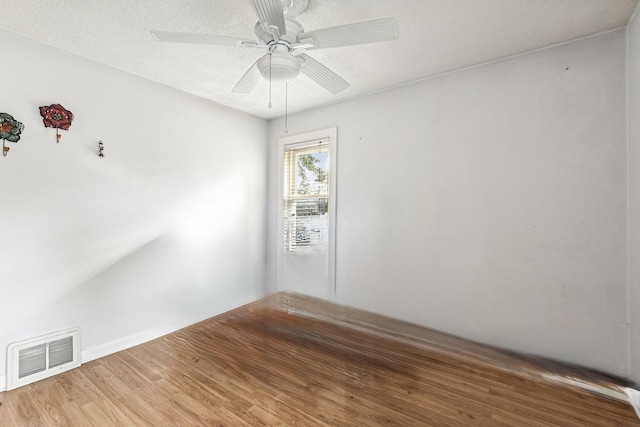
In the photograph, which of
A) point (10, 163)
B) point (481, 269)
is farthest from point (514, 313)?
point (10, 163)

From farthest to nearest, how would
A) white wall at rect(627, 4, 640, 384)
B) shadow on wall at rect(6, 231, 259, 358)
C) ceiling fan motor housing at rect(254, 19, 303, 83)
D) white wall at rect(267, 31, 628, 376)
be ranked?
shadow on wall at rect(6, 231, 259, 358)
white wall at rect(267, 31, 628, 376)
white wall at rect(627, 4, 640, 384)
ceiling fan motor housing at rect(254, 19, 303, 83)

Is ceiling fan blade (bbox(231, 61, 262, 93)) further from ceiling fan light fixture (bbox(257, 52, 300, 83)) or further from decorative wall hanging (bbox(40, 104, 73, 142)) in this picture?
decorative wall hanging (bbox(40, 104, 73, 142))

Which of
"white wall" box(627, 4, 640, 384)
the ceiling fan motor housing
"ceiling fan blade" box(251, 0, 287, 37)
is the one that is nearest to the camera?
"ceiling fan blade" box(251, 0, 287, 37)

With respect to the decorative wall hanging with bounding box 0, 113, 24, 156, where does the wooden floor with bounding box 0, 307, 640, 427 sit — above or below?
below

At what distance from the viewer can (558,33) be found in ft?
6.00

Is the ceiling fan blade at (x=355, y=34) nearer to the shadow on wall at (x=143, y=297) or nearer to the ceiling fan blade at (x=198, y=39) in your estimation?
the ceiling fan blade at (x=198, y=39)

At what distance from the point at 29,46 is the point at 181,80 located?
3.02ft

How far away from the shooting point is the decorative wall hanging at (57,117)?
191 centimetres

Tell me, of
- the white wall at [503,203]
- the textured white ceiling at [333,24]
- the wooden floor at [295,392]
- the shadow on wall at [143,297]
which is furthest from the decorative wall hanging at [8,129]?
the white wall at [503,203]

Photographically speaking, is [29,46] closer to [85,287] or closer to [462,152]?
[85,287]

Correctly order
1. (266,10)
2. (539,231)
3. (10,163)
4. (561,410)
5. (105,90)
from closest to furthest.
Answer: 1. (266,10)
2. (561,410)
3. (10,163)
4. (539,231)
5. (105,90)

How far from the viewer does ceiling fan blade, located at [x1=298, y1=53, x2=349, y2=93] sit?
1.62 metres

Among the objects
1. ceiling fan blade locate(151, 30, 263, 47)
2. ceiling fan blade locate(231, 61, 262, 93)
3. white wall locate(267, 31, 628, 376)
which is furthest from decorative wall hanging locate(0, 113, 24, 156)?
white wall locate(267, 31, 628, 376)

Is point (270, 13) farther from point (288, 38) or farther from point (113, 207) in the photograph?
point (113, 207)
